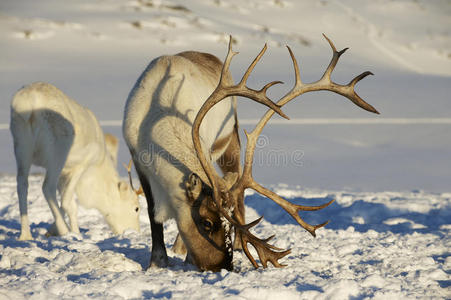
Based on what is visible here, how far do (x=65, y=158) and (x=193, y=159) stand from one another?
3524mm

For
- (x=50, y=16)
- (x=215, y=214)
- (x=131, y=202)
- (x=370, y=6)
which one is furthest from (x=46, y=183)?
(x=370, y=6)

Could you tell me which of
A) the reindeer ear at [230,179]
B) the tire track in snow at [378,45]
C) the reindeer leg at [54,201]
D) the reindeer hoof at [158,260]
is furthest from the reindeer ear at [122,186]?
the tire track in snow at [378,45]

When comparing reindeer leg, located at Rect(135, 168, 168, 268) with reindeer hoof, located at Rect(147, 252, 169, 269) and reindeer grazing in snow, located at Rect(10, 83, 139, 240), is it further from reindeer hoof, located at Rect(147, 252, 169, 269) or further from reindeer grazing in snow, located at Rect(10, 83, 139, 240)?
reindeer grazing in snow, located at Rect(10, 83, 139, 240)

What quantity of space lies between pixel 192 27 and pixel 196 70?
22919mm

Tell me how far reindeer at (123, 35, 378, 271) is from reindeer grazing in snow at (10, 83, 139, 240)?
2448 millimetres

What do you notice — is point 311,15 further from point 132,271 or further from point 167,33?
point 132,271

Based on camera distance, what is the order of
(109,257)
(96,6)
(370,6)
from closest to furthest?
(109,257)
(96,6)
(370,6)

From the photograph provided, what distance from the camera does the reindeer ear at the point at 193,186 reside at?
5.23 meters

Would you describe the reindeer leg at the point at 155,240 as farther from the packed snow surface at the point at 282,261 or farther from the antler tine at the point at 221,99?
the antler tine at the point at 221,99

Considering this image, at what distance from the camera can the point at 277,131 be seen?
16.0 meters

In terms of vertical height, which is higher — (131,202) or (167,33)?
(167,33)

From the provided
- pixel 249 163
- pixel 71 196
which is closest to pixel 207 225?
pixel 249 163

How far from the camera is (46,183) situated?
8539mm

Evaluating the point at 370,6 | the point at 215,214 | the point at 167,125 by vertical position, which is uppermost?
the point at 370,6
